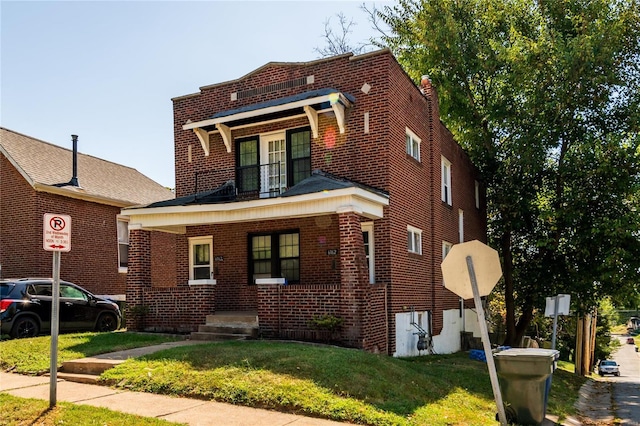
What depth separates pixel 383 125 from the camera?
48.0 ft

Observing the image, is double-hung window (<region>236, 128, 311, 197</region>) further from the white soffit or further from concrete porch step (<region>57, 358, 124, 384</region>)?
concrete porch step (<region>57, 358, 124, 384</region>)

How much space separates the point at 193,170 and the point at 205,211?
3.42 metres

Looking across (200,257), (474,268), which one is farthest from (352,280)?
(200,257)

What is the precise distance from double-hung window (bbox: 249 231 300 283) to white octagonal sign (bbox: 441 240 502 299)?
8.23 metres

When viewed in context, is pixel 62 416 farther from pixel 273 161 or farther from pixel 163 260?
pixel 163 260

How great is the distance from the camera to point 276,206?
13.5 metres

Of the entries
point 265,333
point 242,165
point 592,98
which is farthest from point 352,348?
point 592,98

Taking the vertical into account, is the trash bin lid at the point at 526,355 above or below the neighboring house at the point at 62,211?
below

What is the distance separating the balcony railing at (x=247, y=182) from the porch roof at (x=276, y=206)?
344 millimetres

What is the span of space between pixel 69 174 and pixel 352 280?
14.0m

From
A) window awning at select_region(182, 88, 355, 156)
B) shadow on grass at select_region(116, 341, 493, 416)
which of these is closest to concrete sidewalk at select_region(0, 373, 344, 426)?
shadow on grass at select_region(116, 341, 493, 416)

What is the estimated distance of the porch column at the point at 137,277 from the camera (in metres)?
15.1

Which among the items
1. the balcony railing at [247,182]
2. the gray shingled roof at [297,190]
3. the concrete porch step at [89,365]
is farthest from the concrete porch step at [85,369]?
the balcony railing at [247,182]

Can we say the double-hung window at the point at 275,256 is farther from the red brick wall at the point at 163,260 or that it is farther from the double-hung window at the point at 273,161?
the red brick wall at the point at 163,260
